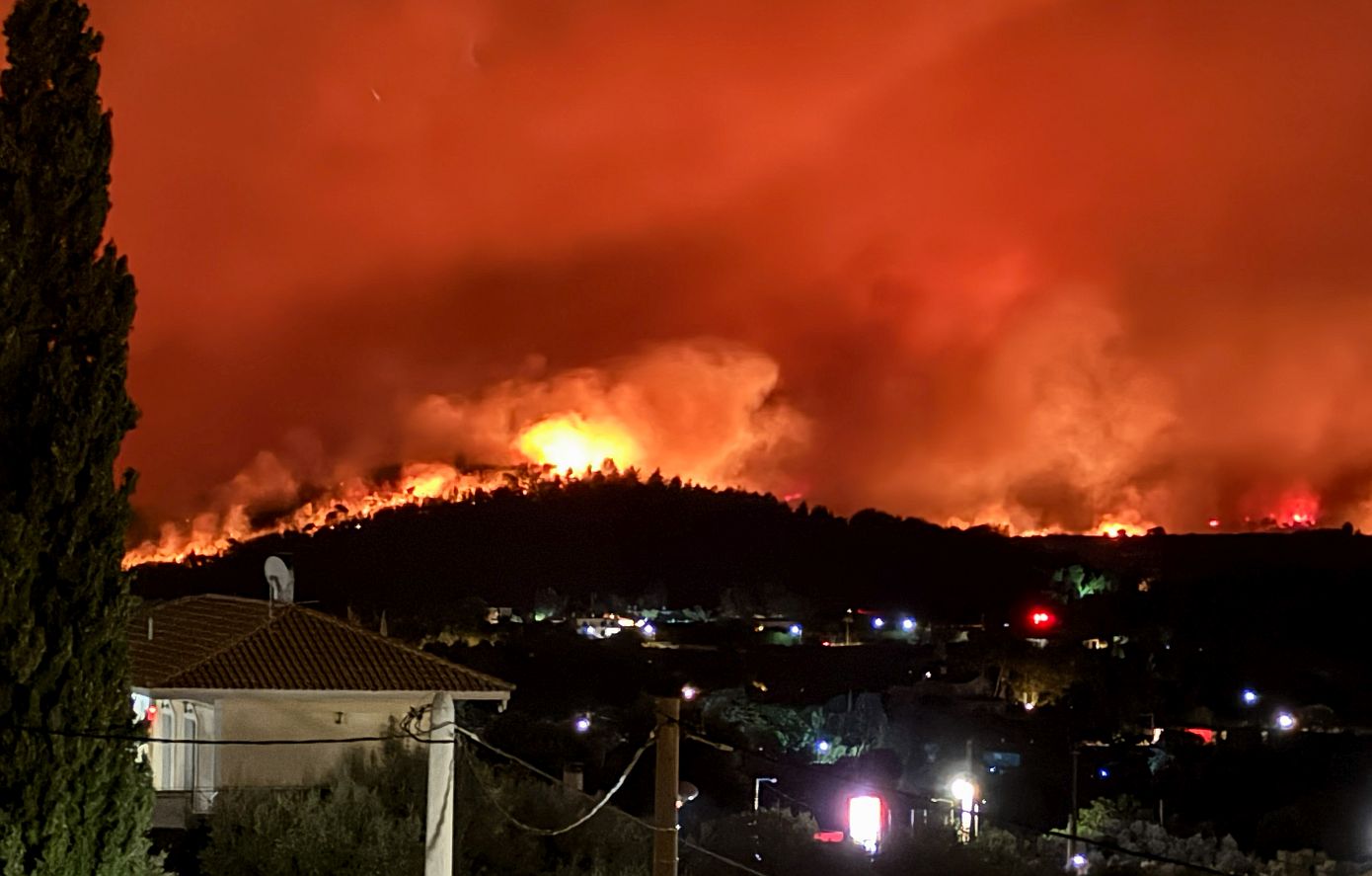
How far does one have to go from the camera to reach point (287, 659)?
2205 cm

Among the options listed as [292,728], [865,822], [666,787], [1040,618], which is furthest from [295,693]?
[1040,618]

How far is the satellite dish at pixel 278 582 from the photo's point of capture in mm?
24812

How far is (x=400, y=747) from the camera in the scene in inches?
828

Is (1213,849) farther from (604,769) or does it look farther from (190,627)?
(190,627)

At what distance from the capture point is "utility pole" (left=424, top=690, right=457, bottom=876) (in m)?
13.4

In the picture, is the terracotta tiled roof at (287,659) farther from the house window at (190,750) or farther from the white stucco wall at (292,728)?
the house window at (190,750)

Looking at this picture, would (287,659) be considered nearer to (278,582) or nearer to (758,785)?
(278,582)

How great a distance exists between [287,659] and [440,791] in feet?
30.6

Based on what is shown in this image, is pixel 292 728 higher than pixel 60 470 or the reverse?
the reverse

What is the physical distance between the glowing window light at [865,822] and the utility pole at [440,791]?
15699mm

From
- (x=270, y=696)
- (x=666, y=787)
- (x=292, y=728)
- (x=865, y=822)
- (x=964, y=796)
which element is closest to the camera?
(x=666, y=787)

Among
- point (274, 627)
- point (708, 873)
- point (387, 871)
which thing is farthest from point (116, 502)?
point (708, 873)

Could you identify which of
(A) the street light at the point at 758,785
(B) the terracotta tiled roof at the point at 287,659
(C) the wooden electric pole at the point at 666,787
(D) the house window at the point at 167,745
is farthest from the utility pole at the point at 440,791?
(A) the street light at the point at 758,785

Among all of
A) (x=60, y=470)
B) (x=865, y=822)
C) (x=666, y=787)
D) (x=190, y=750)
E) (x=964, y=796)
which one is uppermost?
(x=60, y=470)
